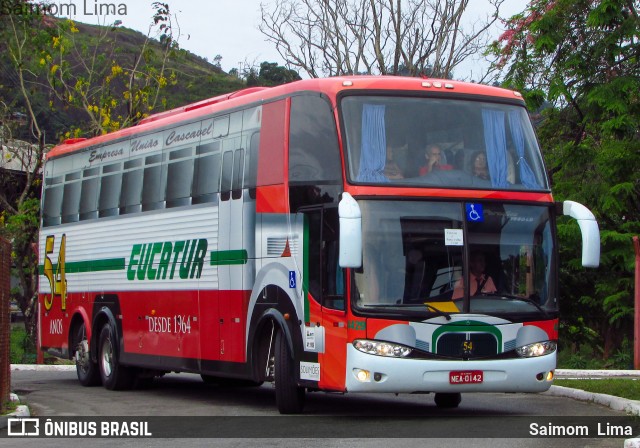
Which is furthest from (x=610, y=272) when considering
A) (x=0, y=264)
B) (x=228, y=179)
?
(x=0, y=264)

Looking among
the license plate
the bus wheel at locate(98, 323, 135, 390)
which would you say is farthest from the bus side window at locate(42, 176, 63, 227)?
the license plate

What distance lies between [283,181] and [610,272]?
1347 cm

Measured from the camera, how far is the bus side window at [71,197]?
21812mm

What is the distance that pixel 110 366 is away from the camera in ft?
66.5

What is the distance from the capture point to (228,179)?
16.4 meters

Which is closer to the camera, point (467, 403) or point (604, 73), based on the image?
point (467, 403)

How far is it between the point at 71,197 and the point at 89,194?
2.84 feet

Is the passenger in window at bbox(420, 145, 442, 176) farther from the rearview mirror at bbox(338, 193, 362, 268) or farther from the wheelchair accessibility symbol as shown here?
the rearview mirror at bbox(338, 193, 362, 268)

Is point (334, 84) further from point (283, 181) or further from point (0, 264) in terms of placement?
point (0, 264)

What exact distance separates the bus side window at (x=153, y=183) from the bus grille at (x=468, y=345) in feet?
20.5

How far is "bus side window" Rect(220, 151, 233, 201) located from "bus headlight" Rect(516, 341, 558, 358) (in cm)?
449

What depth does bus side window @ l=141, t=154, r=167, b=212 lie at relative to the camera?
61.1 ft

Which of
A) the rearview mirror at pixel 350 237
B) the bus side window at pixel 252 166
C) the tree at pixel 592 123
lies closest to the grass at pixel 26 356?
the tree at pixel 592 123

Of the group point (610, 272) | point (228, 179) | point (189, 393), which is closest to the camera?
point (228, 179)
